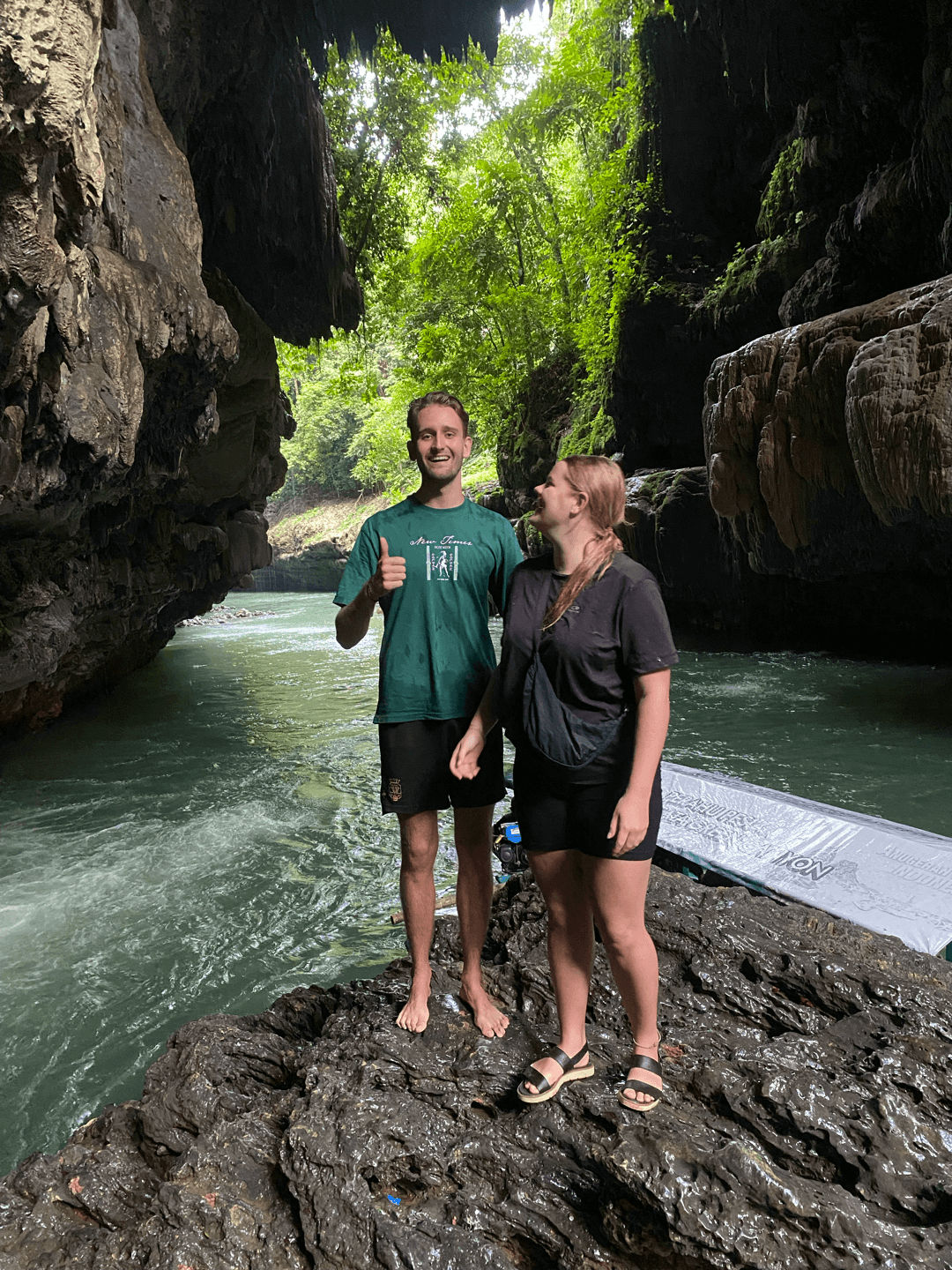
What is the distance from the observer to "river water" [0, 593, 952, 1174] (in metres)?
4.00

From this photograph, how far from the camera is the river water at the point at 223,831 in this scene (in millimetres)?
4000

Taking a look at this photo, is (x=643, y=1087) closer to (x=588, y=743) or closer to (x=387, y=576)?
(x=588, y=743)

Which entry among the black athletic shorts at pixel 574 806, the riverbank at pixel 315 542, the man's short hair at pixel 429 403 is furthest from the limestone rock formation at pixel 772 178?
the riverbank at pixel 315 542

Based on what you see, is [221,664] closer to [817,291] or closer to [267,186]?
[267,186]

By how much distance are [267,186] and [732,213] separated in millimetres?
9804

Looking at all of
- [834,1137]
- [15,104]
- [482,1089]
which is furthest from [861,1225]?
[15,104]

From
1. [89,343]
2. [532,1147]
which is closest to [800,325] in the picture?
[89,343]

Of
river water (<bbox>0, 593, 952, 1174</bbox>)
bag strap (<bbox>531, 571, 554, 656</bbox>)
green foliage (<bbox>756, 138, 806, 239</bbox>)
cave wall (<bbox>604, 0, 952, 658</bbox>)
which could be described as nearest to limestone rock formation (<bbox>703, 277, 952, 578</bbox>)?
cave wall (<bbox>604, 0, 952, 658</bbox>)

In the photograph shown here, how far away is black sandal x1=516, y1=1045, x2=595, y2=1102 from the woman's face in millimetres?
1380

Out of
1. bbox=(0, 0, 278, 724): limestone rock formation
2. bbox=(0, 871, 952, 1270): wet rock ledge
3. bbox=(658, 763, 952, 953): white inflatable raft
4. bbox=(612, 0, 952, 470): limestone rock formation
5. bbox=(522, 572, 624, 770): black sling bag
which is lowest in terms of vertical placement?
bbox=(658, 763, 952, 953): white inflatable raft

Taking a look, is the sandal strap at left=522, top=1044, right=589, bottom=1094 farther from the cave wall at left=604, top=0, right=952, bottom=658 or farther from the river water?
the cave wall at left=604, top=0, right=952, bottom=658

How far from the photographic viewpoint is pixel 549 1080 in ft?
6.11

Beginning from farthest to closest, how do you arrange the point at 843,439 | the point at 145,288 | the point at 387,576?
the point at 843,439 → the point at 145,288 → the point at 387,576

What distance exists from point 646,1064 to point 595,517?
1381mm
